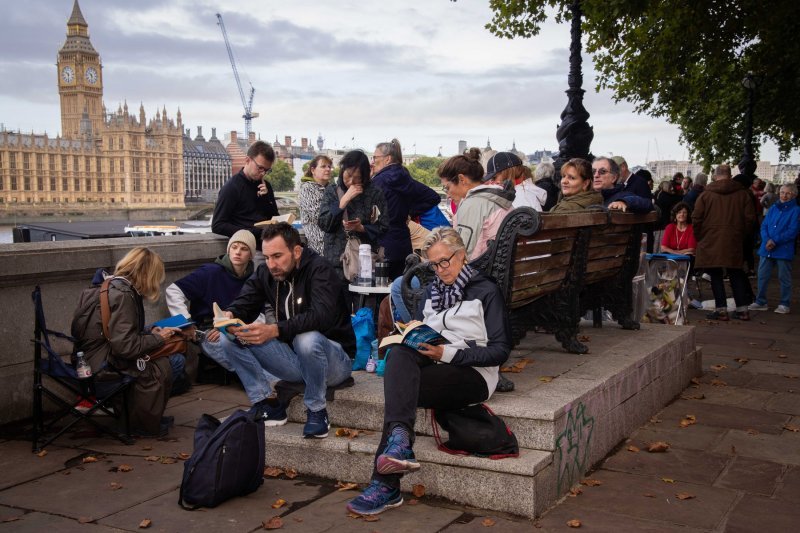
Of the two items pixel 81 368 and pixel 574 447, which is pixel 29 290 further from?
pixel 574 447

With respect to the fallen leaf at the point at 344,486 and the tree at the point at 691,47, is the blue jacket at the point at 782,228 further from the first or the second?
the fallen leaf at the point at 344,486

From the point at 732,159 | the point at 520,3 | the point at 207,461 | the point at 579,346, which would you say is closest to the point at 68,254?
the point at 207,461

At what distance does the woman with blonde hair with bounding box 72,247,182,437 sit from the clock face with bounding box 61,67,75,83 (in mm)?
201676

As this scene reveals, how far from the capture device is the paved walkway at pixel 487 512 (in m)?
4.02

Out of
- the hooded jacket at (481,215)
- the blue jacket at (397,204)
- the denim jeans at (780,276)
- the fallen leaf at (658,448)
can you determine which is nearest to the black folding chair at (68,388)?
the hooded jacket at (481,215)

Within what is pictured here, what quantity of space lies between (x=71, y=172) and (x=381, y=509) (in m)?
173

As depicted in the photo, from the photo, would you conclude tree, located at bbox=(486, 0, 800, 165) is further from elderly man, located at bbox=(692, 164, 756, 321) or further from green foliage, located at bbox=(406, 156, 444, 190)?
green foliage, located at bbox=(406, 156, 444, 190)

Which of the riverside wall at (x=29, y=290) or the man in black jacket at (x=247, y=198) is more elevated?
the man in black jacket at (x=247, y=198)

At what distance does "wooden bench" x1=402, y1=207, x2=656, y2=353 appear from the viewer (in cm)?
496

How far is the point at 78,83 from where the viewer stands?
188375 millimetres

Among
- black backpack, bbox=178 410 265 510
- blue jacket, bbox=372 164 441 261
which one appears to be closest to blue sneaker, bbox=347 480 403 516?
black backpack, bbox=178 410 265 510

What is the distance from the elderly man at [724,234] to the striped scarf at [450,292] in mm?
7323

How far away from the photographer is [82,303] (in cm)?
552

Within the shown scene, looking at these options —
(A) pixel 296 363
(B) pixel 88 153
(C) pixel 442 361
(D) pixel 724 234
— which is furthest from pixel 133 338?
(B) pixel 88 153
